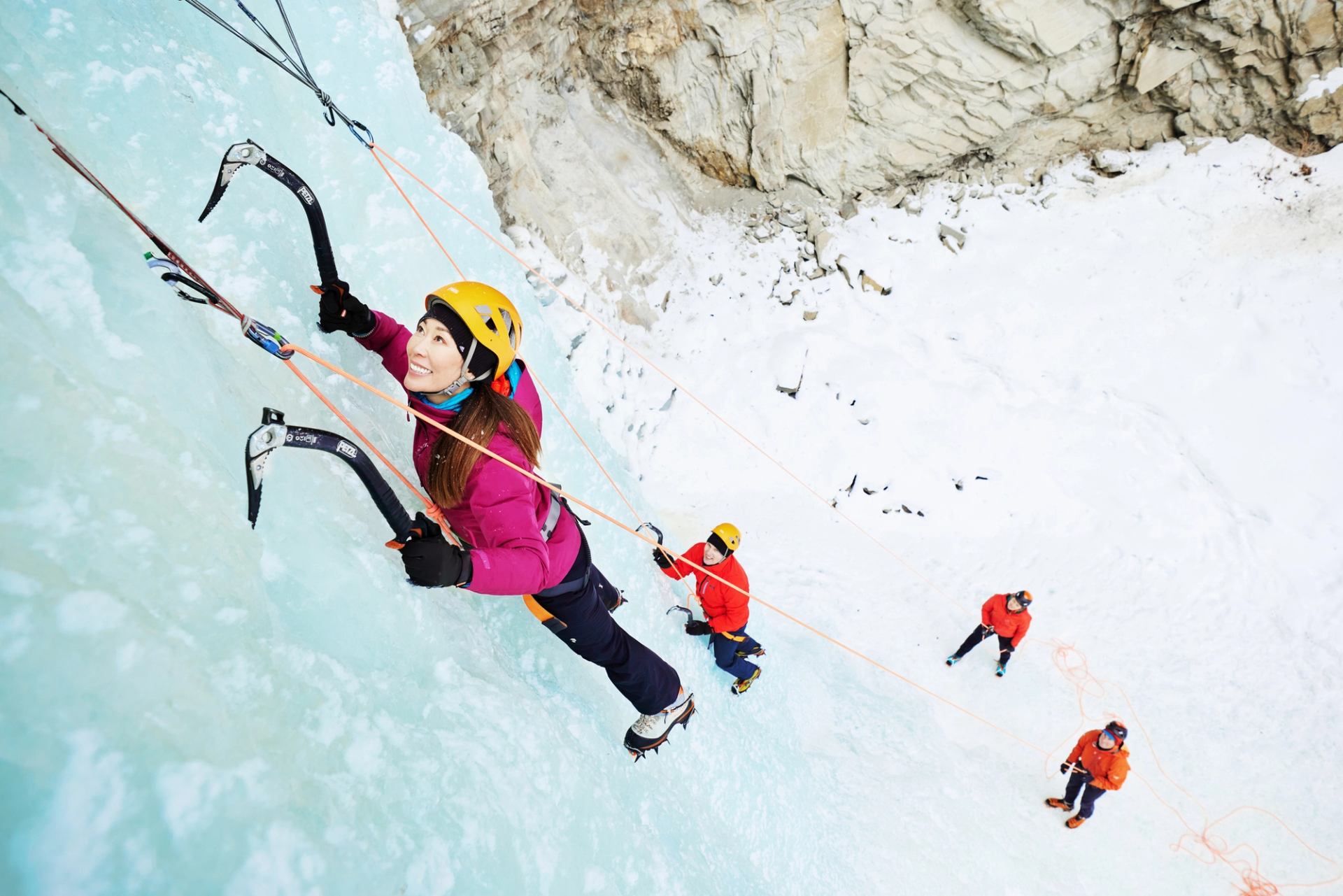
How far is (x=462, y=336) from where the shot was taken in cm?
211

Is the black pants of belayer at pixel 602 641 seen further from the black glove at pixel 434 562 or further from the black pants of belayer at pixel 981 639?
the black pants of belayer at pixel 981 639

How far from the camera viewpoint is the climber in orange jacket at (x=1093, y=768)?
4559 mm

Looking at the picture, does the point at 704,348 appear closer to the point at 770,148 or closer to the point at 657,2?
the point at 770,148

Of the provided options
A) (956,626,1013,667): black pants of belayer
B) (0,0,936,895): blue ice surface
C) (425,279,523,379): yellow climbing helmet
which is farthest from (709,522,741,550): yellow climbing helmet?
(956,626,1013,667): black pants of belayer

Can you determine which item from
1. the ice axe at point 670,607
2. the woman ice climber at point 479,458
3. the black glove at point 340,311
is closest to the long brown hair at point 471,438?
the woman ice climber at point 479,458

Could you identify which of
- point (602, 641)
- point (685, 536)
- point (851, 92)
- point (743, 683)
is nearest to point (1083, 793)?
point (743, 683)

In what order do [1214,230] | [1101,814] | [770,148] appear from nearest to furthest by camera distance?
[1101,814] → [1214,230] → [770,148]

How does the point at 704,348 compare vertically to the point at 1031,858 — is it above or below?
above

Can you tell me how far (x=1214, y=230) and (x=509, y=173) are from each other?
7634mm

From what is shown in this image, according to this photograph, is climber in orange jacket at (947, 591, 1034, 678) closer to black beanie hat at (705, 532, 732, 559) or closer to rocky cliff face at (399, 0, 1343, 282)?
black beanie hat at (705, 532, 732, 559)

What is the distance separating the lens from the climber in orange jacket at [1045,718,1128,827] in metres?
4.56

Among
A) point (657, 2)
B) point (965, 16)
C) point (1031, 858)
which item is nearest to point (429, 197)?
point (657, 2)

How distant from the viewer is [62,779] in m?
1.19

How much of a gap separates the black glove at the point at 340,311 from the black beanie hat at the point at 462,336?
54 cm
